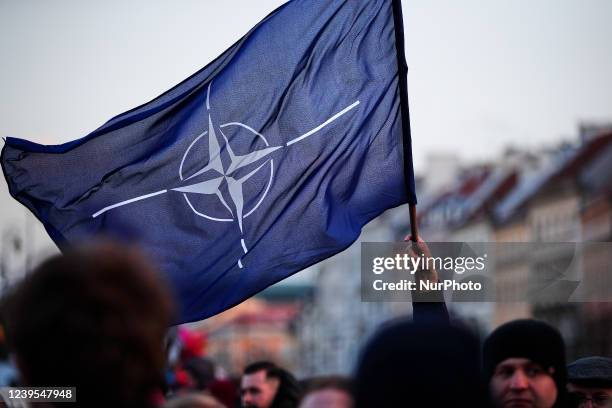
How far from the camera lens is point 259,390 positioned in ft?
27.8

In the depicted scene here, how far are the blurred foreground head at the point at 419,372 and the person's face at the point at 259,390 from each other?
17.7 ft

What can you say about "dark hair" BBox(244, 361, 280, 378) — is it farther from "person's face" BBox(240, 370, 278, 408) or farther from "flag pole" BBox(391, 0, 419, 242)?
"flag pole" BBox(391, 0, 419, 242)

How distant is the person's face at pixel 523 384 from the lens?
5.32 meters

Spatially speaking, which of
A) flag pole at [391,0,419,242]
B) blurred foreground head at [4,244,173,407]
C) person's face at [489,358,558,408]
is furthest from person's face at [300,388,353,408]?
flag pole at [391,0,419,242]

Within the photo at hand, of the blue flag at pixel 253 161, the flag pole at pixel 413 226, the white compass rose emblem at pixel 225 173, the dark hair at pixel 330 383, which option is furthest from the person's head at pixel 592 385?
the white compass rose emblem at pixel 225 173

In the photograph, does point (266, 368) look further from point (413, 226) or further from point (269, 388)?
point (413, 226)

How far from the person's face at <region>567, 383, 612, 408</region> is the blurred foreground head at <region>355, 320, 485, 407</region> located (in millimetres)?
3645

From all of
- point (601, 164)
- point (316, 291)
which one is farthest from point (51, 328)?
point (316, 291)

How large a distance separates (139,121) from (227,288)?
1004 millimetres

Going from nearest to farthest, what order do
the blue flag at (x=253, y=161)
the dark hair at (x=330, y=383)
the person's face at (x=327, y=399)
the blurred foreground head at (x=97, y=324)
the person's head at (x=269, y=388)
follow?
the blurred foreground head at (x=97, y=324) → the person's face at (x=327, y=399) → the dark hair at (x=330, y=383) → the blue flag at (x=253, y=161) → the person's head at (x=269, y=388)

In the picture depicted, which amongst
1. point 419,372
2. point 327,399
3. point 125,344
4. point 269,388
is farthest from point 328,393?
point 269,388

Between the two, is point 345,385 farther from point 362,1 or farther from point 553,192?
point 553,192

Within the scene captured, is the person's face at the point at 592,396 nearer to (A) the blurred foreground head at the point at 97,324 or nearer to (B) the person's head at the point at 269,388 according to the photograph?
(B) the person's head at the point at 269,388

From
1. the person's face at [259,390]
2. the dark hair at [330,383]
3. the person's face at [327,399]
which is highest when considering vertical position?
the person's face at [259,390]
